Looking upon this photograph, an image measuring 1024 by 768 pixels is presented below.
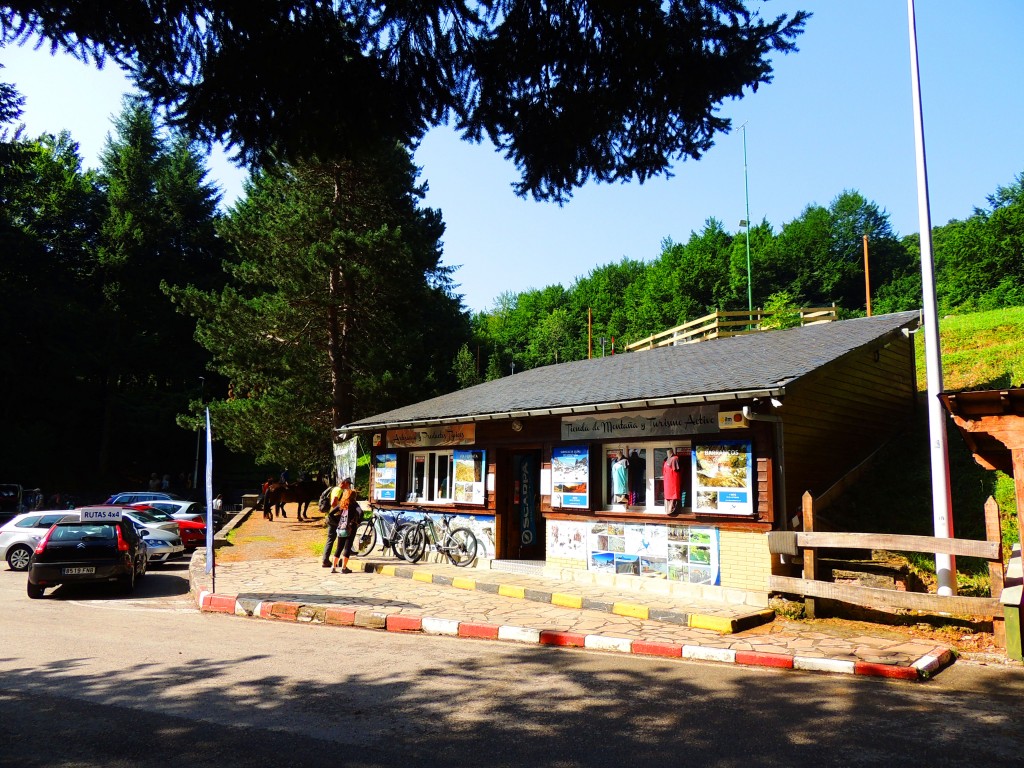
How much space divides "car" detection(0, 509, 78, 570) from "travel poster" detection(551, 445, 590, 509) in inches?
464

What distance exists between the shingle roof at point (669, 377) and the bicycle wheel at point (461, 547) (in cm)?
249

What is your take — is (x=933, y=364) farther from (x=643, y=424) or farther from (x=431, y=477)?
(x=431, y=477)

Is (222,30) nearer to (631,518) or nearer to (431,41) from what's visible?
(431,41)

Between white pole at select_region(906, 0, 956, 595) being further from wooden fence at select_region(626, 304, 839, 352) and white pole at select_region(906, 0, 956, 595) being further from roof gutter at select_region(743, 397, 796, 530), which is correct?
wooden fence at select_region(626, 304, 839, 352)

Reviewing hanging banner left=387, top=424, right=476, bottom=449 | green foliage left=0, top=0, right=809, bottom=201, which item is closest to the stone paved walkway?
hanging banner left=387, top=424, right=476, bottom=449

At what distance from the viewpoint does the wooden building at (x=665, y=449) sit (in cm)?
1067

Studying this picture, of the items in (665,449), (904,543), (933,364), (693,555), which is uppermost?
(933,364)

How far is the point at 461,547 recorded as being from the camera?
584 inches

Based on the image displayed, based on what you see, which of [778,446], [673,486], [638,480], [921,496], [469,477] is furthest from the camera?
[469,477]

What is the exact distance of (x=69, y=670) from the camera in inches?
271

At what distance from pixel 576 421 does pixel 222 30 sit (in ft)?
31.6

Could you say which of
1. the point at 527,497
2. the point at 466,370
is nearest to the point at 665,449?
the point at 527,497

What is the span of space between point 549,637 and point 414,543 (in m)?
7.38

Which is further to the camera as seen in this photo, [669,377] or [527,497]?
[527,497]
